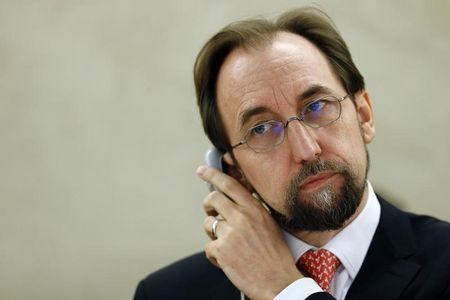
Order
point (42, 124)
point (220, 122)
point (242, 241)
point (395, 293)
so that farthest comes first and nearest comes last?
point (42, 124) → point (220, 122) → point (242, 241) → point (395, 293)

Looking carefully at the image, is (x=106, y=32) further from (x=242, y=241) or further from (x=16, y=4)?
(x=242, y=241)

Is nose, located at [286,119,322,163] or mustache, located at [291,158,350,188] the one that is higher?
nose, located at [286,119,322,163]

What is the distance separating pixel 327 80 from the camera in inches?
68.3

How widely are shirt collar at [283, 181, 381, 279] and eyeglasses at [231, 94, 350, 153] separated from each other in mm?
254

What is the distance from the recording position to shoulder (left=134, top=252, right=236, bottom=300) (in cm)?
196

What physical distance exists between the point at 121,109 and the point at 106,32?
29cm

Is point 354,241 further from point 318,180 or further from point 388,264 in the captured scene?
point 318,180

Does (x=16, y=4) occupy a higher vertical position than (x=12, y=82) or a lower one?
higher

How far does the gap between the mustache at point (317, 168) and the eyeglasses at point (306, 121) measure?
0.11 metres

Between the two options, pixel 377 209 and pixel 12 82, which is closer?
pixel 377 209

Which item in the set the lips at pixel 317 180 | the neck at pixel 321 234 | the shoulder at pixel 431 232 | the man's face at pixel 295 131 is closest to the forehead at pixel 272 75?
the man's face at pixel 295 131

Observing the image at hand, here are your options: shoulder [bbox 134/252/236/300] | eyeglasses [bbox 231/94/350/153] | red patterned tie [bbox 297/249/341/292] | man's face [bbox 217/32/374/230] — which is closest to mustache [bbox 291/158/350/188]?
man's face [bbox 217/32/374/230]

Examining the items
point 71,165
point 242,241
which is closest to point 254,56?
point 242,241

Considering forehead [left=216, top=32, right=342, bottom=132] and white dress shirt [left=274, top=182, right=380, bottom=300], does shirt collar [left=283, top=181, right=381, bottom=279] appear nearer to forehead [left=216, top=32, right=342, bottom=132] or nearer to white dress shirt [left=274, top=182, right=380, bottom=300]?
white dress shirt [left=274, top=182, right=380, bottom=300]
